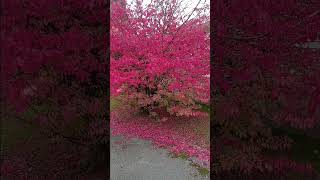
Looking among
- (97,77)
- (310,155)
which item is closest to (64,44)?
(97,77)

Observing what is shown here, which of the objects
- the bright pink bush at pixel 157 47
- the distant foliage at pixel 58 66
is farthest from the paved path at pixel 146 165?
the distant foliage at pixel 58 66

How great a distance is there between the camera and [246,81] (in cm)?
273

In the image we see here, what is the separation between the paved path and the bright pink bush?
133 centimetres

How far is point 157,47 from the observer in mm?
6004

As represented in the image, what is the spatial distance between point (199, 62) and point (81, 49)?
133 inches

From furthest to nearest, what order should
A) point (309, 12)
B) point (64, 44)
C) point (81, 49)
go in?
point (81, 49) → point (64, 44) → point (309, 12)

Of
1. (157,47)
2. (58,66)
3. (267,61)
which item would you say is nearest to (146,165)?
(157,47)

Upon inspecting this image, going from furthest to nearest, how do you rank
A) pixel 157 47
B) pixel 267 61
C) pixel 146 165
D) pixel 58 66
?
A: pixel 157 47 → pixel 146 165 → pixel 58 66 → pixel 267 61

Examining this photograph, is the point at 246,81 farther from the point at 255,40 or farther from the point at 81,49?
the point at 81,49

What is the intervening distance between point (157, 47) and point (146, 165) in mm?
2136

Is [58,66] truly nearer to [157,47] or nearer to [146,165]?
[146,165]

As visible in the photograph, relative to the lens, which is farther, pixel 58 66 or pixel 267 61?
pixel 58 66

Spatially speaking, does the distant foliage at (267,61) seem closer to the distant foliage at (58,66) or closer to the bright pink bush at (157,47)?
the distant foliage at (58,66)

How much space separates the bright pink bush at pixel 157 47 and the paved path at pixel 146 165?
133 centimetres
